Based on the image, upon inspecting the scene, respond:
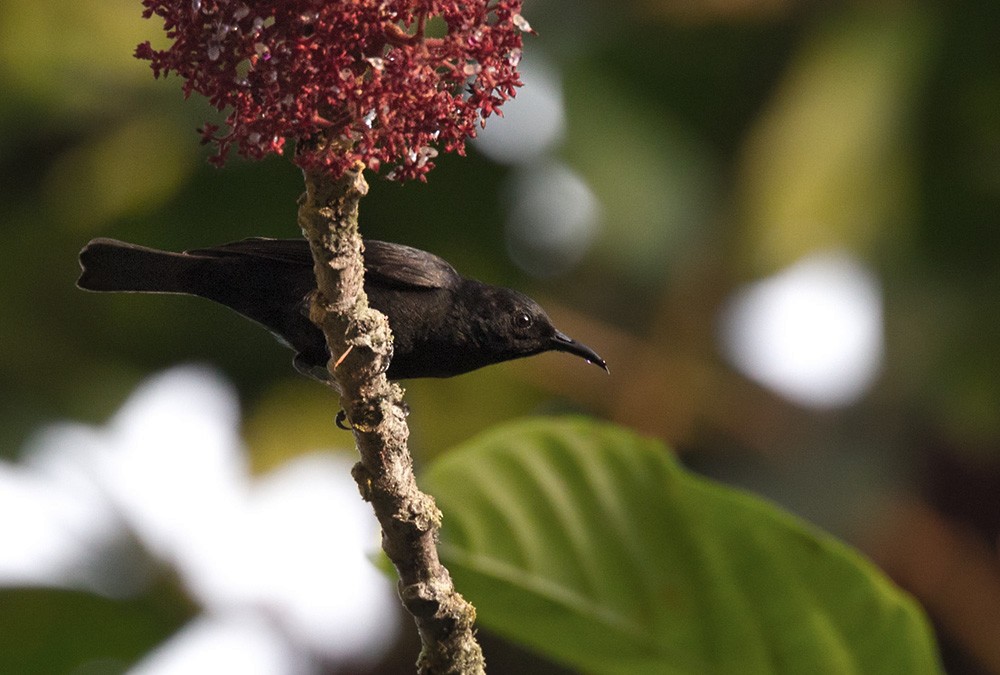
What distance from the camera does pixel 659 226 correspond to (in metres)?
7.13

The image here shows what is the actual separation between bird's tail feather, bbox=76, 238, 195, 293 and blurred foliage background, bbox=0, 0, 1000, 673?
4.59 metres

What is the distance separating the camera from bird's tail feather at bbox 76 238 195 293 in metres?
2.27

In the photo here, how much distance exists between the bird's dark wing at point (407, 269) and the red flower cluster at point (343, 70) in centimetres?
38

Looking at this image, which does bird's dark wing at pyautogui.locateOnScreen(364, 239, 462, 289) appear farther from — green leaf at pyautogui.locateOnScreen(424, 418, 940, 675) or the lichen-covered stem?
green leaf at pyautogui.locateOnScreen(424, 418, 940, 675)

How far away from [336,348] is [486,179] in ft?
20.4

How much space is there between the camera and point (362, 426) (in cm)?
162

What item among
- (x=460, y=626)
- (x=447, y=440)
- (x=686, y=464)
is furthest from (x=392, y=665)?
(x=460, y=626)

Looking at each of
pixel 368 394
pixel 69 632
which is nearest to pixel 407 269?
pixel 368 394

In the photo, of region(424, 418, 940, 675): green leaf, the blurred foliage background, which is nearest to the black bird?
region(424, 418, 940, 675): green leaf

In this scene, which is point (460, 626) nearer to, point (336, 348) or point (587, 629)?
point (336, 348)

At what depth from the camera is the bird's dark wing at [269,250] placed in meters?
2.15

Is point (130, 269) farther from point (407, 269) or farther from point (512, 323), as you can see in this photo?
point (512, 323)

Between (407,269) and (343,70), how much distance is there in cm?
61

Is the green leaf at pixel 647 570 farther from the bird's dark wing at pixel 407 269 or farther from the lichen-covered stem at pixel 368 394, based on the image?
the lichen-covered stem at pixel 368 394
